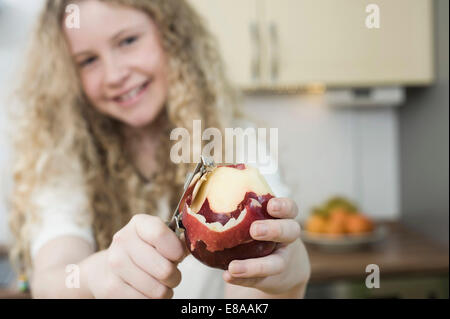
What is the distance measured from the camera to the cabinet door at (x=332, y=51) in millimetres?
1015

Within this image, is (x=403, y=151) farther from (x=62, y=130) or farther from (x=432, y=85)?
(x=62, y=130)

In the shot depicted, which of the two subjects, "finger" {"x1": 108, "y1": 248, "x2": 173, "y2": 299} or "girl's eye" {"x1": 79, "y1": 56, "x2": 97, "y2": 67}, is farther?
"girl's eye" {"x1": 79, "y1": 56, "x2": 97, "y2": 67}

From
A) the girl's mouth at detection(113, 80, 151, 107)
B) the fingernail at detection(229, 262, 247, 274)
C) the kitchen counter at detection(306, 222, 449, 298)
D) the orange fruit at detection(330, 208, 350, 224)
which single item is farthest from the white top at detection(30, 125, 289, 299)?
the orange fruit at detection(330, 208, 350, 224)

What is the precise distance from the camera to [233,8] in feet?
3.43

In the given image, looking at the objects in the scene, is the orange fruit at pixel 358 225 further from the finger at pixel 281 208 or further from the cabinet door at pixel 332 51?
the finger at pixel 281 208

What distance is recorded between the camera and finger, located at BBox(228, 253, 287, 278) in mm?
246

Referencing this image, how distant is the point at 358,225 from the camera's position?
1.01 metres

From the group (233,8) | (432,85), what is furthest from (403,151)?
(233,8)

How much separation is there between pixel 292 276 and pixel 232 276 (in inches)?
3.8

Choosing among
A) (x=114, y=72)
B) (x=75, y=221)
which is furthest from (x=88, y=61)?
(x=75, y=221)

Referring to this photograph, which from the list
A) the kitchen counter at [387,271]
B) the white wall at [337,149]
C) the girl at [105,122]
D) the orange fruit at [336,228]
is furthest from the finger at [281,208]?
the white wall at [337,149]

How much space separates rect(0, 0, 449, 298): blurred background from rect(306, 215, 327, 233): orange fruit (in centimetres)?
3

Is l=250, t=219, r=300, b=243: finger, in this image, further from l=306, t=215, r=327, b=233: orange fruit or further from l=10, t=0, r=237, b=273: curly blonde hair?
l=306, t=215, r=327, b=233: orange fruit

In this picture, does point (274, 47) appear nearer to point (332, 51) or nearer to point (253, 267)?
point (332, 51)
